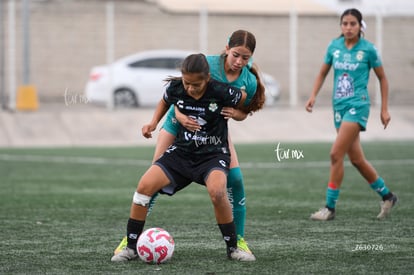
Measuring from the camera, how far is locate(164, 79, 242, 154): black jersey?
6.49 metres

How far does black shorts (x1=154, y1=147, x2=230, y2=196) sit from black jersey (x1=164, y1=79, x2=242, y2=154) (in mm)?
50

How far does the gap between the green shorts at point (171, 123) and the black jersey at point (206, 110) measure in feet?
0.60

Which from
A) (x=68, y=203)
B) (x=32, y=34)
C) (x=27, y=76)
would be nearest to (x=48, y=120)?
(x=27, y=76)

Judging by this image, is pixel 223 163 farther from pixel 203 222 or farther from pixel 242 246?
pixel 203 222

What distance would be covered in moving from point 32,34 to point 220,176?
23.6 meters

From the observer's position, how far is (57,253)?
6793 mm

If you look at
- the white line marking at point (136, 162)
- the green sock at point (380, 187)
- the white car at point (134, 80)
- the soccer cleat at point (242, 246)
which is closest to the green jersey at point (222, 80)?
the soccer cleat at point (242, 246)

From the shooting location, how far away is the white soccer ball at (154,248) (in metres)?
6.36

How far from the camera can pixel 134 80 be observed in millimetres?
25484

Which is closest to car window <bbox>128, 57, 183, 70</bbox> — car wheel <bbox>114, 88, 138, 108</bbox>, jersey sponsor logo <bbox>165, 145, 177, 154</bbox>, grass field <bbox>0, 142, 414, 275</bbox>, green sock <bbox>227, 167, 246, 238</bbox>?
car wheel <bbox>114, 88, 138, 108</bbox>

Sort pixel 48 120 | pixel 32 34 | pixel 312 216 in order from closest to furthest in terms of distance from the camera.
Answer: pixel 312 216
pixel 48 120
pixel 32 34

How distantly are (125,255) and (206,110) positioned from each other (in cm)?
118

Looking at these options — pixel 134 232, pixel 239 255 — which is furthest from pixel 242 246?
pixel 134 232

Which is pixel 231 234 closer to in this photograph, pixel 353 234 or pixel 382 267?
pixel 382 267
